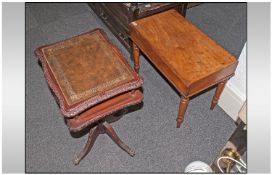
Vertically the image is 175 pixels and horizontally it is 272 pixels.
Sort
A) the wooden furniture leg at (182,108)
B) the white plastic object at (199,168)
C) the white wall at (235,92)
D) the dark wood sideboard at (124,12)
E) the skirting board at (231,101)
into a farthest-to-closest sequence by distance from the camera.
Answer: the dark wood sideboard at (124,12) → the skirting board at (231,101) → the white wall at (235,92) → the wooden furniture leg at (182,108) → the white plastic object at (199,168)

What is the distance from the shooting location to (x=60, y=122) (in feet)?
8.09

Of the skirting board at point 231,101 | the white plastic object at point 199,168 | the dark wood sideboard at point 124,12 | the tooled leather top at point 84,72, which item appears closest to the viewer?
the tooled leather top at point 84,72

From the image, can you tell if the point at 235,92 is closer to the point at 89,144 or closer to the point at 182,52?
the point at 182,52

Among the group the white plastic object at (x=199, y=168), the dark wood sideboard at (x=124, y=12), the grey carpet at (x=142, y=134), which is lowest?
the grey carpet at (x=142, y=134)

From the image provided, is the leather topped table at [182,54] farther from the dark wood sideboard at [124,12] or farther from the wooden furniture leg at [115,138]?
the wooden furniture leg at [115,138]

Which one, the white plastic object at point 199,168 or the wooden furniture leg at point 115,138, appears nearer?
the white plastic object at point 199,168

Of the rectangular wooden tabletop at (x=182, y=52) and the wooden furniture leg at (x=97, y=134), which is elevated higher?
the rectangular wooden tabletop at (x=182, y=52)

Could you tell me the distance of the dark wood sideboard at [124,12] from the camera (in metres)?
2.52

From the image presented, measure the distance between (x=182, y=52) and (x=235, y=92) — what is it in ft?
2.18

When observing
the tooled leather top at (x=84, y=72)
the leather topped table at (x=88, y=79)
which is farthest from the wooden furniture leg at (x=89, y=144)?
the tooled leather top at (x=84, y=72)

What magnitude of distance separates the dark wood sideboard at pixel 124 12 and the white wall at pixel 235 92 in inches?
36.9

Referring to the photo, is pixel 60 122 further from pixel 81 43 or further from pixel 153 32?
pixel 153 32

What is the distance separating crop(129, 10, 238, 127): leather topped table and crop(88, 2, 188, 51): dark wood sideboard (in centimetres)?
16

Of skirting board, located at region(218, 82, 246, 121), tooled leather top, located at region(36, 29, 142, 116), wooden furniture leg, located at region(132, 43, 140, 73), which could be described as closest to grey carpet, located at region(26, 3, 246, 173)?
skirting board, located at region(218, 82, 246, 121)
